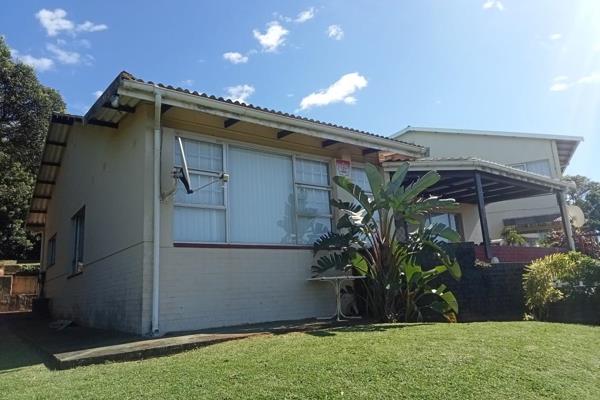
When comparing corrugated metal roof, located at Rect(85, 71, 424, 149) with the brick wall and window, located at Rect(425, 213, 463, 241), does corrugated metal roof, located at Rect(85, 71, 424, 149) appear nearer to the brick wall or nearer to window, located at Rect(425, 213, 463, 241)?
the brick wall

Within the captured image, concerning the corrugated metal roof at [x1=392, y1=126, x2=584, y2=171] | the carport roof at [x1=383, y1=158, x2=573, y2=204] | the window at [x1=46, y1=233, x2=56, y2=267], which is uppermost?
the corrugated metal roof at [x1=392, y1=126, x2=584, y2=171]

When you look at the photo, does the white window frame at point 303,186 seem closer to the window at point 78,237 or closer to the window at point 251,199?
the window at point 251,199

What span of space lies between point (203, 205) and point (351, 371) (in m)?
4.97

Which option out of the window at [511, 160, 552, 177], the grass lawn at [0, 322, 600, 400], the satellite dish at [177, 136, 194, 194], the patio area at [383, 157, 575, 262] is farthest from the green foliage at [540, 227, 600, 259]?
the satellite dish at [177, 136, 194, 194]

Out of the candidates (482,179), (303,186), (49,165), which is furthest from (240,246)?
(49,165)

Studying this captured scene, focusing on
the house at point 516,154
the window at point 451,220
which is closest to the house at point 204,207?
the window at point 451,220

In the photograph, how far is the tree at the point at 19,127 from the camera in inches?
918

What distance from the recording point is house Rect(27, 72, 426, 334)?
26.3ft

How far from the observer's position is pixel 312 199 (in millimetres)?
10539

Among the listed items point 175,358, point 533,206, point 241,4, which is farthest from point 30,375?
point 533,206

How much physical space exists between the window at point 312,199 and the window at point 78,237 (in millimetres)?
6512

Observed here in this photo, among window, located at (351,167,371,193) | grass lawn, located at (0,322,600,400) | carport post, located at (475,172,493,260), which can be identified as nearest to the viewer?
grass lawn, located at (0,322,600,400)

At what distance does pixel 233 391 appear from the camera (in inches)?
164

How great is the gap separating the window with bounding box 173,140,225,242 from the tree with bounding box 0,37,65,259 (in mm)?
19206
